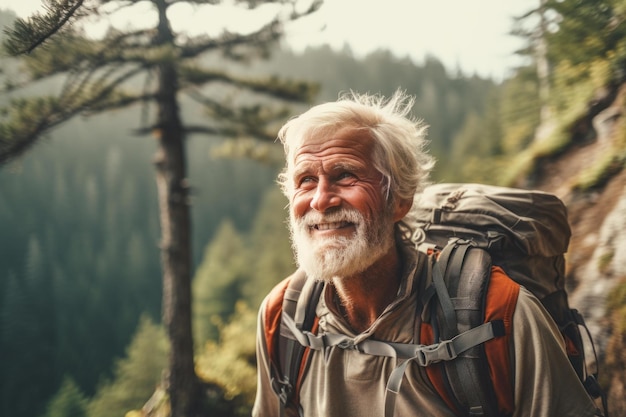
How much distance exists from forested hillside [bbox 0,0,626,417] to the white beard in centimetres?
190

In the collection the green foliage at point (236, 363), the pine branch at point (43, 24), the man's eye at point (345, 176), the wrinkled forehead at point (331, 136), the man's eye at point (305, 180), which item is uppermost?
the pine branch at point (43, 24)

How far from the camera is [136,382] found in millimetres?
22172

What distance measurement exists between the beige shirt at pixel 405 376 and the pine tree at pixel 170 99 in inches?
125

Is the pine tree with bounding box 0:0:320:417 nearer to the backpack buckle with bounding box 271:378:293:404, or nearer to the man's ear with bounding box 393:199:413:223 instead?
the man's ear with bounding box 393:199:413:223

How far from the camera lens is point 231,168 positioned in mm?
73438

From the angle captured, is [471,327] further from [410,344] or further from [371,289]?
[371,289]

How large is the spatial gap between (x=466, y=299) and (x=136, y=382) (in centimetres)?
2476

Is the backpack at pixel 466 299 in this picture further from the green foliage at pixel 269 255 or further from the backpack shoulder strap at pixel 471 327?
the green foliage at pixel 269 255

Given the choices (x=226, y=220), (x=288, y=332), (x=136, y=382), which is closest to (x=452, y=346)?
(x=288, y=332)

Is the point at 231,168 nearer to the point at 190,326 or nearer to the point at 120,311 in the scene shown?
the point at 120,311

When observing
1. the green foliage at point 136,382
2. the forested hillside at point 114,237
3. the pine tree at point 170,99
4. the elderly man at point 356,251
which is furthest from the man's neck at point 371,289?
the green foliage at point 136,382

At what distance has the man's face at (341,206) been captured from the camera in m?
1.78

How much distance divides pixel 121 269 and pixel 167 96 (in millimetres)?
51358

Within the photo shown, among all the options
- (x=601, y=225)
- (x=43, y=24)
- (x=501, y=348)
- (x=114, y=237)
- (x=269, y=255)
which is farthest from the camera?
(x=114, y=237)
